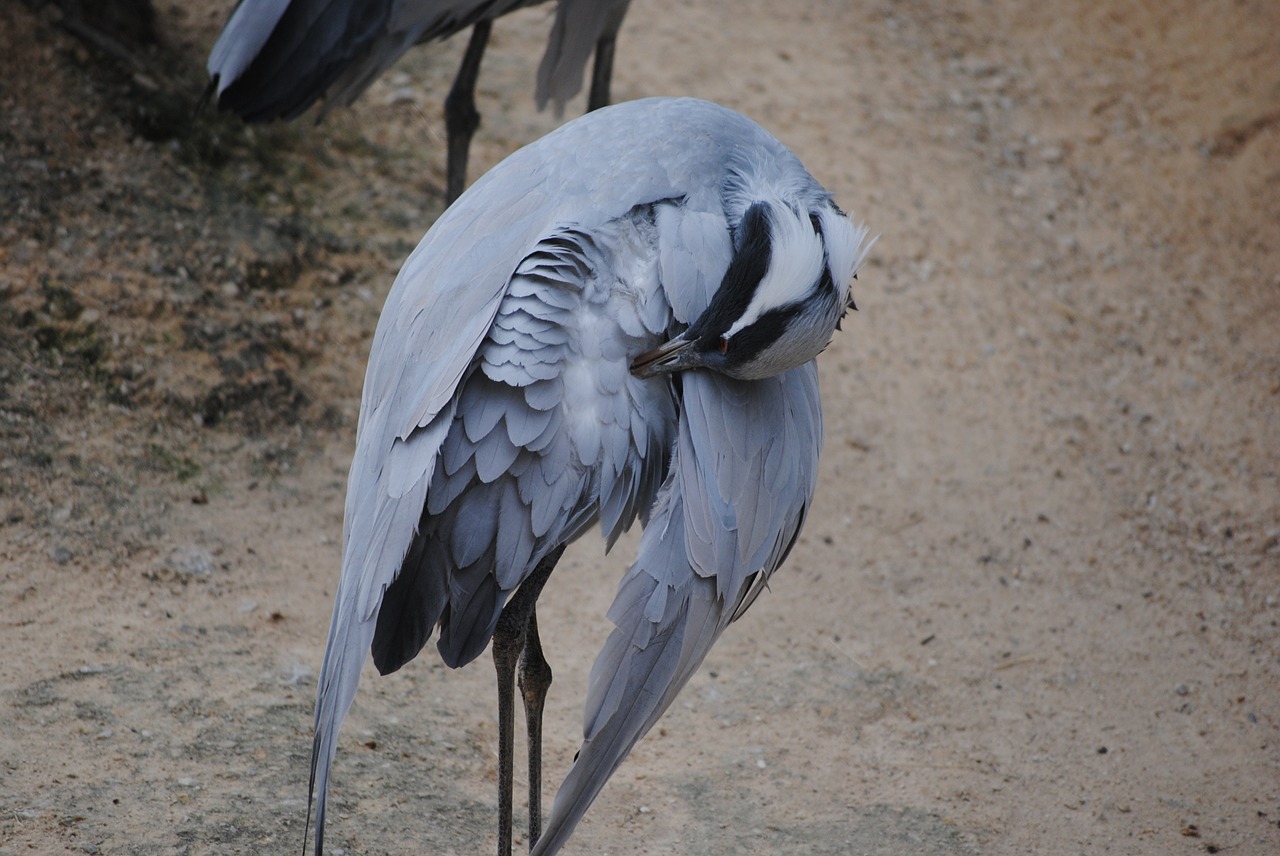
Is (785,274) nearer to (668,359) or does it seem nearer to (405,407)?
(668,359)

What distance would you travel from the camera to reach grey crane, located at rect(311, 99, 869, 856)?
234 cm

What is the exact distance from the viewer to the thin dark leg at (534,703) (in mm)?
3023

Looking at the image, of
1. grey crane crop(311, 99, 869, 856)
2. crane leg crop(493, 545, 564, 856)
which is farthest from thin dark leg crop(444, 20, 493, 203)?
crane leg crop(493, 545, 564, 856)

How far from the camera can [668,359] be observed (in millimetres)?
2414

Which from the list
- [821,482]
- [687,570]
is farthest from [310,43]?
[687,570]

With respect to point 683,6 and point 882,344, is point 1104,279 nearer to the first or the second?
point 882,344

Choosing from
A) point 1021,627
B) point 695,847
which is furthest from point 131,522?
point 1021,627

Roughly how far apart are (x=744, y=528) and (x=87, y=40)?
14.0 ft

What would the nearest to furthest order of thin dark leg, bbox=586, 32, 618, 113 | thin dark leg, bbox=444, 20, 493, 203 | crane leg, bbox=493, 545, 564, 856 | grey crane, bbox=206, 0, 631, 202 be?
crane leg, bbox=493, 545, 564, 856 → grey crane, bbox=206, 0, 631, 202 → thin dark leg, bbox=444, 20, 493, 203 → thin dark leg, bbox=586, 32, 618, 113

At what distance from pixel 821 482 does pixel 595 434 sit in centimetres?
Answer: 248

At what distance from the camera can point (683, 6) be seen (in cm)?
702

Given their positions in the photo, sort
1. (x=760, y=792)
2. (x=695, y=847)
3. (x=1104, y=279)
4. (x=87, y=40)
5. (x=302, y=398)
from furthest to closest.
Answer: (x=1104, y=279), (x=87, y=40), (x=302, y=398), (x=760, y=792), (x=695, y=847)

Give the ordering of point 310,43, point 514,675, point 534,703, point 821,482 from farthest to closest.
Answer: point 821,482
point 310,43
point 534,703
point 514,675

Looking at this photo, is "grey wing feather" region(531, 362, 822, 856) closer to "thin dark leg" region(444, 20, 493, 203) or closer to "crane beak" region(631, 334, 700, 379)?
"crane beak" region(631, 334, 700, 379)
